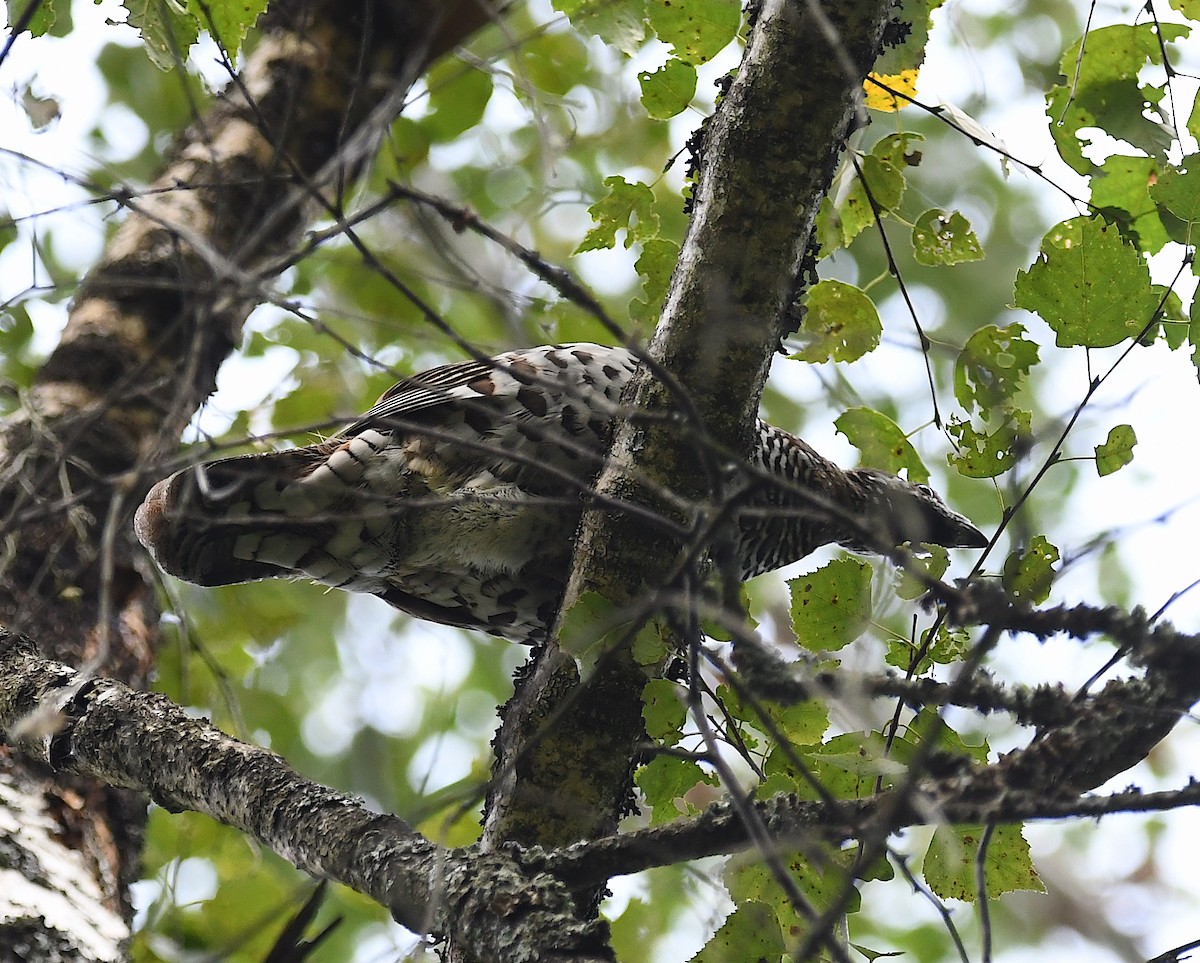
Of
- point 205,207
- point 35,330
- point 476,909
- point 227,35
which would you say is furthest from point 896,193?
point 35,330

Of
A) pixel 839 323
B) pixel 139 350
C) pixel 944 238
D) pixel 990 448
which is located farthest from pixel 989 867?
pixel 139 350

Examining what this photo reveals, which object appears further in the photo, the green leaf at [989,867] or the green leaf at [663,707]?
the green leaf at [663,707]

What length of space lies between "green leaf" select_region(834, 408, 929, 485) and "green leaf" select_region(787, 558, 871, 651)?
1.47ft

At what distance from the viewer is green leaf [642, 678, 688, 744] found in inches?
74.0

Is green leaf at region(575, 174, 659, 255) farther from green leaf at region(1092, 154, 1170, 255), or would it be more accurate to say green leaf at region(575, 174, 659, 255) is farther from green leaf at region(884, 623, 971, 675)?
green leaf at region(884, 623, 971, 675)

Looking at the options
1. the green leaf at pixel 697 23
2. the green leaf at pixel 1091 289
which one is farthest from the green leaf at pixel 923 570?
the green leaf at pixel 697 23

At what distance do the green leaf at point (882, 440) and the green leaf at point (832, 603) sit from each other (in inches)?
17.7

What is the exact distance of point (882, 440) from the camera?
2.29 meters

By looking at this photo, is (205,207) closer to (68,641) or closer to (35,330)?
(35,330)

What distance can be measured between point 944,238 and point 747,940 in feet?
4.73

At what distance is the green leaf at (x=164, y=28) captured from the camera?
2.05m

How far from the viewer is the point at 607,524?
2.01 metres

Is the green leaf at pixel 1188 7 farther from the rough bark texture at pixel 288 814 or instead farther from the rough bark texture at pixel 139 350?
the rough bark texture at pixel 288 814

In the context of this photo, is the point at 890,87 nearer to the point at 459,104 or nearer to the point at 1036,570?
the point at 1036,570
